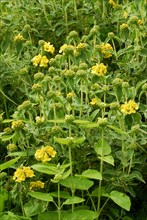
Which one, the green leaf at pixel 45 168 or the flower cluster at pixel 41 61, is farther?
the flower cluster at pixel 41 61

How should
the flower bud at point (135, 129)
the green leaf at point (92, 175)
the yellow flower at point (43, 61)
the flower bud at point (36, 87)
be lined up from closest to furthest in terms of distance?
the green leaf at point (92, 175) → the flower bud at point (135, 129) → the flower bud at point (36, 87) → the yellow flower at point (43, 61)

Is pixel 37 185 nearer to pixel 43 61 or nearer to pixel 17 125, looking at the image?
pixel 17 125

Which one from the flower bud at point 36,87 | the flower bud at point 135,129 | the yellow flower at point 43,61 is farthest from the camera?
the yellow flower at point 43,61

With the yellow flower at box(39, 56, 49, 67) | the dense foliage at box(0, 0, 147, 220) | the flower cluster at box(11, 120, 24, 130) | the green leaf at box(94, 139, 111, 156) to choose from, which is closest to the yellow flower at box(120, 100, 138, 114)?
the dense foliage at box(0, 0, 147, 220)

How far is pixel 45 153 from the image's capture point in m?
1.76

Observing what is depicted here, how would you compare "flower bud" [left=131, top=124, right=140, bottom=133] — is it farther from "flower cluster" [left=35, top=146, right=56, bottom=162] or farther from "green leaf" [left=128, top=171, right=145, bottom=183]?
"flower cluster" [left=35, top=146, right=56, bottom=162]

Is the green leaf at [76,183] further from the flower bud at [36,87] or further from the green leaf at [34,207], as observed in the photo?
the flower bud at [36,87]

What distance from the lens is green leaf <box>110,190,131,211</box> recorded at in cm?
170

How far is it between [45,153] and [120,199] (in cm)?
28

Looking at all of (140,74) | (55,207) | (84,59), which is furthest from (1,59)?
(55,207)

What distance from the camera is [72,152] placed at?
6.01 ft

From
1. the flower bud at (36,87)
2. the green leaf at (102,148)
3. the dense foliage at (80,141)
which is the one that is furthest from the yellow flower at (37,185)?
the flower bud at (36,87)

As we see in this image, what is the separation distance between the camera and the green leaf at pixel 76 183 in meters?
1.72

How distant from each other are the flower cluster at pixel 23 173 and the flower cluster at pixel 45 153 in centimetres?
5
